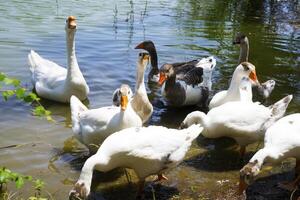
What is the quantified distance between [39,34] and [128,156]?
7967 millimetres

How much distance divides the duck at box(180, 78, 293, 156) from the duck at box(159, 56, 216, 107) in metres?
1.72

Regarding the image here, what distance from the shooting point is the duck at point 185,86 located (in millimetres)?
8156

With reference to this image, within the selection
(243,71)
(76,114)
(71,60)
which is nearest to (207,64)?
(243,71)

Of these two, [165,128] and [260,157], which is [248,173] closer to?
[260,157]

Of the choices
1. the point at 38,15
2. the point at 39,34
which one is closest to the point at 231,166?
the point at 39,34

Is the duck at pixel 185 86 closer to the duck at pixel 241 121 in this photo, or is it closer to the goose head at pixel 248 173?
the duck at pixel 241 121

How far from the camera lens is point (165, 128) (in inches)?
220

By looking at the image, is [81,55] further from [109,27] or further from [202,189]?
[202,189]

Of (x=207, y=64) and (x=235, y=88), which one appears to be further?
(x=207, y=64)

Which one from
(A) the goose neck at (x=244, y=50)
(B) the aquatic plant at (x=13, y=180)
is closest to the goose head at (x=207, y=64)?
(A) the goose neck at (x=244, y=50)

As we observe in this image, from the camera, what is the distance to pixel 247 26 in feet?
50.8

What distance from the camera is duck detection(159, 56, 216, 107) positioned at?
816 centimetres

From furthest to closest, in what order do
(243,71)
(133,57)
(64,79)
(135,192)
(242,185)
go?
1. (133,57)
2. (64,79)
3. (243,71)
4. (135,192)
5. (242,185)

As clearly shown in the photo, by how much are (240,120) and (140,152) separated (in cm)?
165
